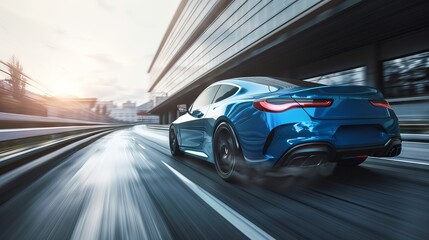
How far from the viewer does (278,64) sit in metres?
21.1

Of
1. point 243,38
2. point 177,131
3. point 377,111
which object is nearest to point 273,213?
point 377,111

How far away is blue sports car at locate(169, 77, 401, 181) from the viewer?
10.3ft

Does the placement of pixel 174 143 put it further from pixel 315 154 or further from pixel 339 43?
pixel 339 43

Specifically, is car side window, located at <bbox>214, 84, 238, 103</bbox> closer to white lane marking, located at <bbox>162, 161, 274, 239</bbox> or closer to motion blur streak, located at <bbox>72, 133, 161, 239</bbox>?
white lane marking, located at <bbox>162, 161, 274, 239</bbox>

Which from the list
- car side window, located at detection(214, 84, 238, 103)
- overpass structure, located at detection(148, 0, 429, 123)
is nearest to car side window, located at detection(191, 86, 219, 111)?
car side window, located at detection(214, 84, 238, 103)

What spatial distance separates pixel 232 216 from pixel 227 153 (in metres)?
1.55

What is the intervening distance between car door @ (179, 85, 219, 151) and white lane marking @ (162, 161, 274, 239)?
136 centimetres

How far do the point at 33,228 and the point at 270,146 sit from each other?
2.32 metres

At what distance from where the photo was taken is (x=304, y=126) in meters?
3.13

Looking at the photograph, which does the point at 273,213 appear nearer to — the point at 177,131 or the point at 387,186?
the point at 387,186

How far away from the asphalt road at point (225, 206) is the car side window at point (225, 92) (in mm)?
1216

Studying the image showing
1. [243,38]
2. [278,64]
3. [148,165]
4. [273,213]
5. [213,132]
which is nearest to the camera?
[273,213]

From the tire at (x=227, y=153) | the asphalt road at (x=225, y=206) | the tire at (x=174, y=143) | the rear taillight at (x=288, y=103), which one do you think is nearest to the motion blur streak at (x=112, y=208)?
the asphalt road at (x=225, y=206)

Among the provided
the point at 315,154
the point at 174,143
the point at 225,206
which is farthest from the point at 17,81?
the point at 315,154
